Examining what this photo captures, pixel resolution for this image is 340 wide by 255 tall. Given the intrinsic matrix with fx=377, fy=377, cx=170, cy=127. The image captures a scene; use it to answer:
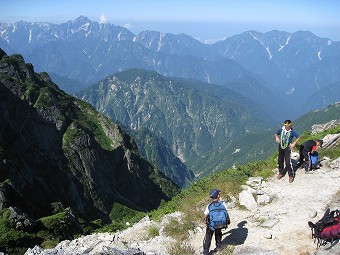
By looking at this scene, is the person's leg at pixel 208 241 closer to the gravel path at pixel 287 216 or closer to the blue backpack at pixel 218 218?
the blue backpack at pixel 218 218

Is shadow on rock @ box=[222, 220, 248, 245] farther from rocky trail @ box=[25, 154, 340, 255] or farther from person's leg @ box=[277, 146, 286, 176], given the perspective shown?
person's leg @ box=[277, 146, 286, 176]

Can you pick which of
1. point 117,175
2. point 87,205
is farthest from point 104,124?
point 87,205

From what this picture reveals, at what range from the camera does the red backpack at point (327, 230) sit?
47.4 feet

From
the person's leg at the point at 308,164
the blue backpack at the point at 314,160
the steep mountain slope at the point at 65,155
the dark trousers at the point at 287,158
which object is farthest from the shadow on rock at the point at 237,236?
the steep mountain slope at the point at 65,155

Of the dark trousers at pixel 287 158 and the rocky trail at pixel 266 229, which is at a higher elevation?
the dark trousers at pixel 287 158

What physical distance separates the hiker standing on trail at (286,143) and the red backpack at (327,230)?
673 centimetres

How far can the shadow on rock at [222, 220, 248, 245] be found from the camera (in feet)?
53.3

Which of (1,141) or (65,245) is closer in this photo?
(65,245)

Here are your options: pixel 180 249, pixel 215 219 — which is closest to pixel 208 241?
pixel 215 219

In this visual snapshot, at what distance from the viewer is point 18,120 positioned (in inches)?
5231

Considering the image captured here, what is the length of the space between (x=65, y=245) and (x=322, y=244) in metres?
12.8

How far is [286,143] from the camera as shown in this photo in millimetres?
21750

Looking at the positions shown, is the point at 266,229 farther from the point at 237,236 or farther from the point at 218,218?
the point at 218,218

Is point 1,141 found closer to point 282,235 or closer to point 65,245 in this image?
point 65,245
